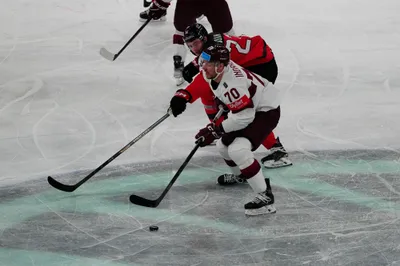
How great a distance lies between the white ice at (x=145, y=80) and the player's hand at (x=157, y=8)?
0.40 metres

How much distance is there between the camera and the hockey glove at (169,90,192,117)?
13.9 ft

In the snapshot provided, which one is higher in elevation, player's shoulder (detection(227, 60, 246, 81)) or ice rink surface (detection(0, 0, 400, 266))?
player's shoulder (detection(227, 60, 246, 81))

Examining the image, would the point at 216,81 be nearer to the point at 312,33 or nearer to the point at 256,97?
the point at 256,97

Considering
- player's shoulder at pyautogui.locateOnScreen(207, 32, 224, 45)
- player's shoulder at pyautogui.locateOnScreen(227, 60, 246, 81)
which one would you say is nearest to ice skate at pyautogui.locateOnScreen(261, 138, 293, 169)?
player's shoulder at pyautogui.locateOnScreen(227, 60, 246, 81)

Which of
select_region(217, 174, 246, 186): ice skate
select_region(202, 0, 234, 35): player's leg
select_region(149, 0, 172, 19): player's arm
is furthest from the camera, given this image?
select_region(149, 0, 172, 19): player's arm

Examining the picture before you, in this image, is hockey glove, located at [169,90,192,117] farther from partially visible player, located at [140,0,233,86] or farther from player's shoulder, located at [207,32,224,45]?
partially visible player, located at [140,0,233,86]

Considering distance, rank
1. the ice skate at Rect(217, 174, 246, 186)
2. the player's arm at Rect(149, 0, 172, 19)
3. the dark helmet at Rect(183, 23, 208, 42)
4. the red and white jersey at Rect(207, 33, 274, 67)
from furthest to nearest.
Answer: the player's arm at Rect(149, 0, 172, 19) < the red and white jersey at Rect(207, 33, 274, 67) < the ice skate at Rect(217, 174, 246, 186) < the dark helmet at Rect(183, 23, 208, 42)

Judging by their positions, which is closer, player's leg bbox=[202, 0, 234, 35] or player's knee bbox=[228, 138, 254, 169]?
player's knee bbox=[228, 138, 254, 169]

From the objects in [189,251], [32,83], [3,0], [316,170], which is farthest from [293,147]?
[3,0]

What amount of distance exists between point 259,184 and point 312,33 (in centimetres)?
281

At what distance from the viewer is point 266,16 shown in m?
6.86

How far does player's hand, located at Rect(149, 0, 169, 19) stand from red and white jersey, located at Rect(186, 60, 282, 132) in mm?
1679

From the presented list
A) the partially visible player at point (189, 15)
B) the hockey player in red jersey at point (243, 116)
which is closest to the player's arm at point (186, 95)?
the hockey player in red jersey at point (243, 116)

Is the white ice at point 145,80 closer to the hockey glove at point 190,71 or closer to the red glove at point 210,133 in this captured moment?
the hockey glove at point 190,71
